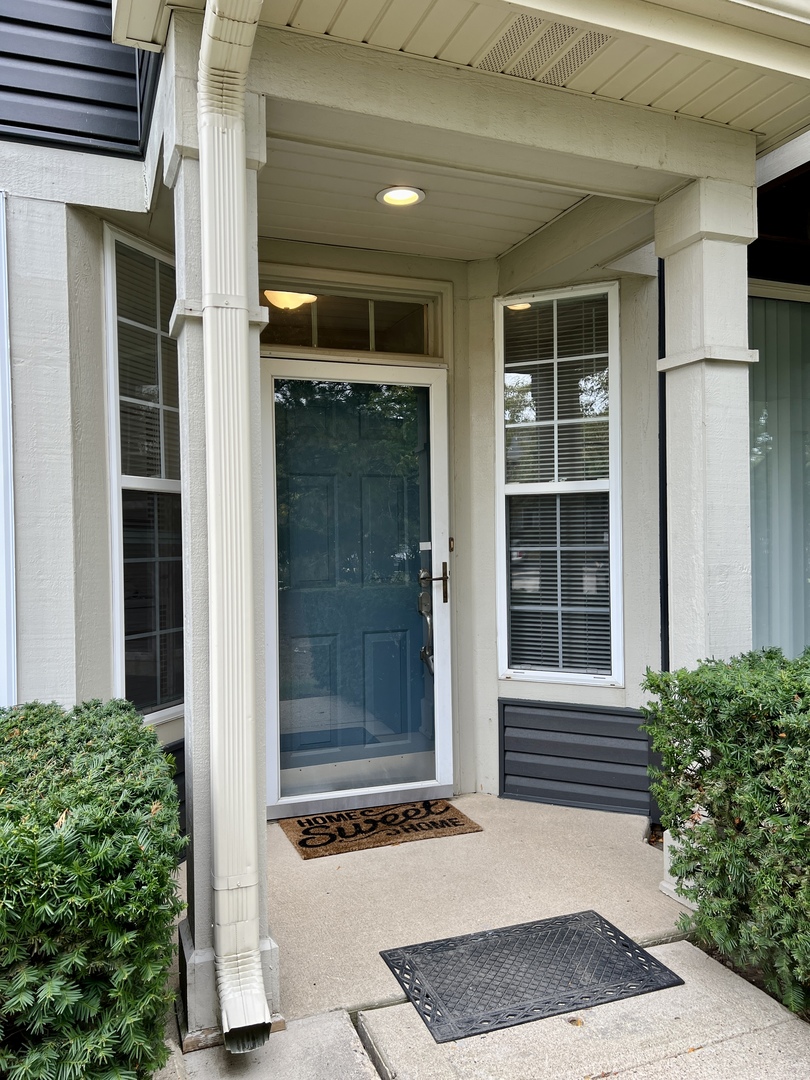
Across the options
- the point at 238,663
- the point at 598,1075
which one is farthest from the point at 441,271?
the point at 598,1075

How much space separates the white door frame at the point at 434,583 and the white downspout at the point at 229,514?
1.44 m

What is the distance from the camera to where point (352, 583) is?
3.79 metres

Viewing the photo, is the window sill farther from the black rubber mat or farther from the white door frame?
the black rubber mat

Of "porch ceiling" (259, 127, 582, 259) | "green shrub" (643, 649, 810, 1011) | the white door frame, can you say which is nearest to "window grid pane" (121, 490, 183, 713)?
the white door frame

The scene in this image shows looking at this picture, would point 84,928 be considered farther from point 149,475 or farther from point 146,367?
point 146,367

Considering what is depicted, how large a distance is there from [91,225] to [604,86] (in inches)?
77.2

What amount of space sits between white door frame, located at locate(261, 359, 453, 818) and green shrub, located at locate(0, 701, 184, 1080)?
1.84 m

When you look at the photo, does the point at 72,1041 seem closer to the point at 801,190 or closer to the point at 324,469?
the point at 324,469

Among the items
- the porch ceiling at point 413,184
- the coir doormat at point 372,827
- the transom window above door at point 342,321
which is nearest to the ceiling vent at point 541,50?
the porch ceiling at point 413,184

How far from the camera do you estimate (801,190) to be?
3.63 m

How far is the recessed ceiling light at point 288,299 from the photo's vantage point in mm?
3648

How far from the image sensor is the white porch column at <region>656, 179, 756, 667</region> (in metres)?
2.73

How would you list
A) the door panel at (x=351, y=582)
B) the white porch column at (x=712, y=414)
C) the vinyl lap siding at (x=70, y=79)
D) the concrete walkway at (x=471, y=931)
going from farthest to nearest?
the door panel at (x=351, y=582), the vinyl lap siding at (x=70, y=79), the white porch column at (x=712, y=414), the concrete walkway at (x=471, y=931)

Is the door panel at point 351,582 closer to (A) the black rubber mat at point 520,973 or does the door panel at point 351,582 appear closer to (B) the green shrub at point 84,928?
(A) the black rubber mat at point 520,973
